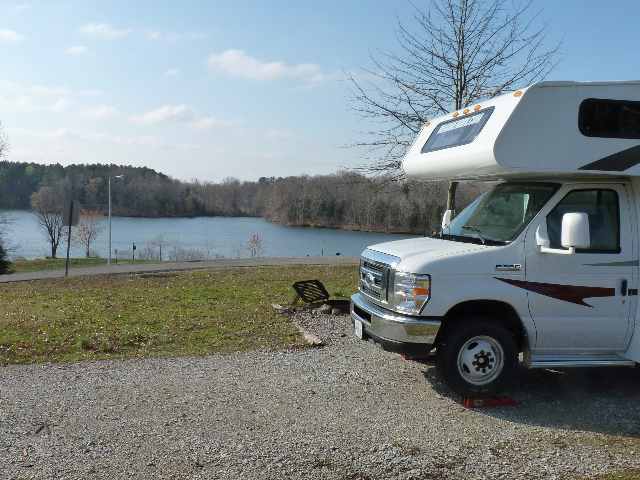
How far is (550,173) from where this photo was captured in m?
5.77

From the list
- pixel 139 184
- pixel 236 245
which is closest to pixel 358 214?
pixel 236 245

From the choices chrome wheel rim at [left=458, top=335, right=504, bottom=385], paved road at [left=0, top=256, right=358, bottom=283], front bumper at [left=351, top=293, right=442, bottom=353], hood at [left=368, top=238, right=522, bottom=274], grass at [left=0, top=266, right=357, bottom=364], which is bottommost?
paved road at [left=0, top=256, right=358, bottom=283]

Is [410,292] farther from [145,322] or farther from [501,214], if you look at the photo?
[145,322]

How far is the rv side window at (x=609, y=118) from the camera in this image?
5773 millimetres

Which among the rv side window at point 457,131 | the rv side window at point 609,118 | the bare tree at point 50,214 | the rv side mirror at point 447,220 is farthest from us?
the bare tree at point 50,214

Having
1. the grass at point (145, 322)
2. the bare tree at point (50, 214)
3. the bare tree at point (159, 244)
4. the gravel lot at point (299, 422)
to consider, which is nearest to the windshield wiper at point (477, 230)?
the gravel lot at point (299, 422)

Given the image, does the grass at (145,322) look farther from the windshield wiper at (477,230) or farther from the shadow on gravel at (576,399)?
the shadow on gravel at (576,399)

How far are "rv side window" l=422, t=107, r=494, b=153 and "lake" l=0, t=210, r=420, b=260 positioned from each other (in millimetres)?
32648

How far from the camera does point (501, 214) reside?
6.29m

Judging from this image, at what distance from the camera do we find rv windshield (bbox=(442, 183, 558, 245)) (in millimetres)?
5961

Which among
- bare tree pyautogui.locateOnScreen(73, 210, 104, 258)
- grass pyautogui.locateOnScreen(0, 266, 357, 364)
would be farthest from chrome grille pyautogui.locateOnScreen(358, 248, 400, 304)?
bare tree pyautogui.locateOnScreen(73, 210, 104, 258)

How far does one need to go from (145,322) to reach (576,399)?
6.30 meters

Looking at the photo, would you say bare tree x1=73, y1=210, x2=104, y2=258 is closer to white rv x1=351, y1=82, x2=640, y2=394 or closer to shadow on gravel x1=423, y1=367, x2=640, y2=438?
shadow on gravel x1=423, y1=367, x2=640, y2=438

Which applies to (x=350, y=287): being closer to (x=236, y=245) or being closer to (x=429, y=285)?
(x=429, y=285)
